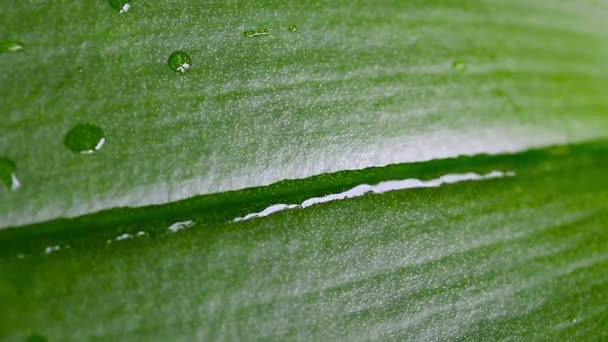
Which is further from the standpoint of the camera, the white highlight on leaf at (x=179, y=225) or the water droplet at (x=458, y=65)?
the water droplet at (x=458, y=65)

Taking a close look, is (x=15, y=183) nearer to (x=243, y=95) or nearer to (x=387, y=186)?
(x=243, y=95)

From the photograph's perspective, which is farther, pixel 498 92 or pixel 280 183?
pixel 498 92

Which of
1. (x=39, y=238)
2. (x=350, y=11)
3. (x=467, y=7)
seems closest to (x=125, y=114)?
(x=39, y=238)

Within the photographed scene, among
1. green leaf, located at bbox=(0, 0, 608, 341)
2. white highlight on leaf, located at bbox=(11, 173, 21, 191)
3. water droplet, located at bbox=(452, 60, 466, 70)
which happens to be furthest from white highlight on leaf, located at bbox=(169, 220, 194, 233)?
water droplet, located at bbox=(452, 60, 466, 70)

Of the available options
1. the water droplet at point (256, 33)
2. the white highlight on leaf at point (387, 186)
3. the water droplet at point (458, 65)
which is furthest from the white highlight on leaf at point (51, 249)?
the water droplet at point (458, 65)

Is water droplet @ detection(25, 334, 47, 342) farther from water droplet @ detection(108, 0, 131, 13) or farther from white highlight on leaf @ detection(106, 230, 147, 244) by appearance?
water droplet @ detection(108, 0, 131, 13)

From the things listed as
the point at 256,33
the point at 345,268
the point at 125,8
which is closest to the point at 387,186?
the point at 345,268

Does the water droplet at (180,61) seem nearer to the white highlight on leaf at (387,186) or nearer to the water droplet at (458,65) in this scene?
the white highlight on leaf at (387,186)

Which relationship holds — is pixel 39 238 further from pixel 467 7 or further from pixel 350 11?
pixel 467 7
